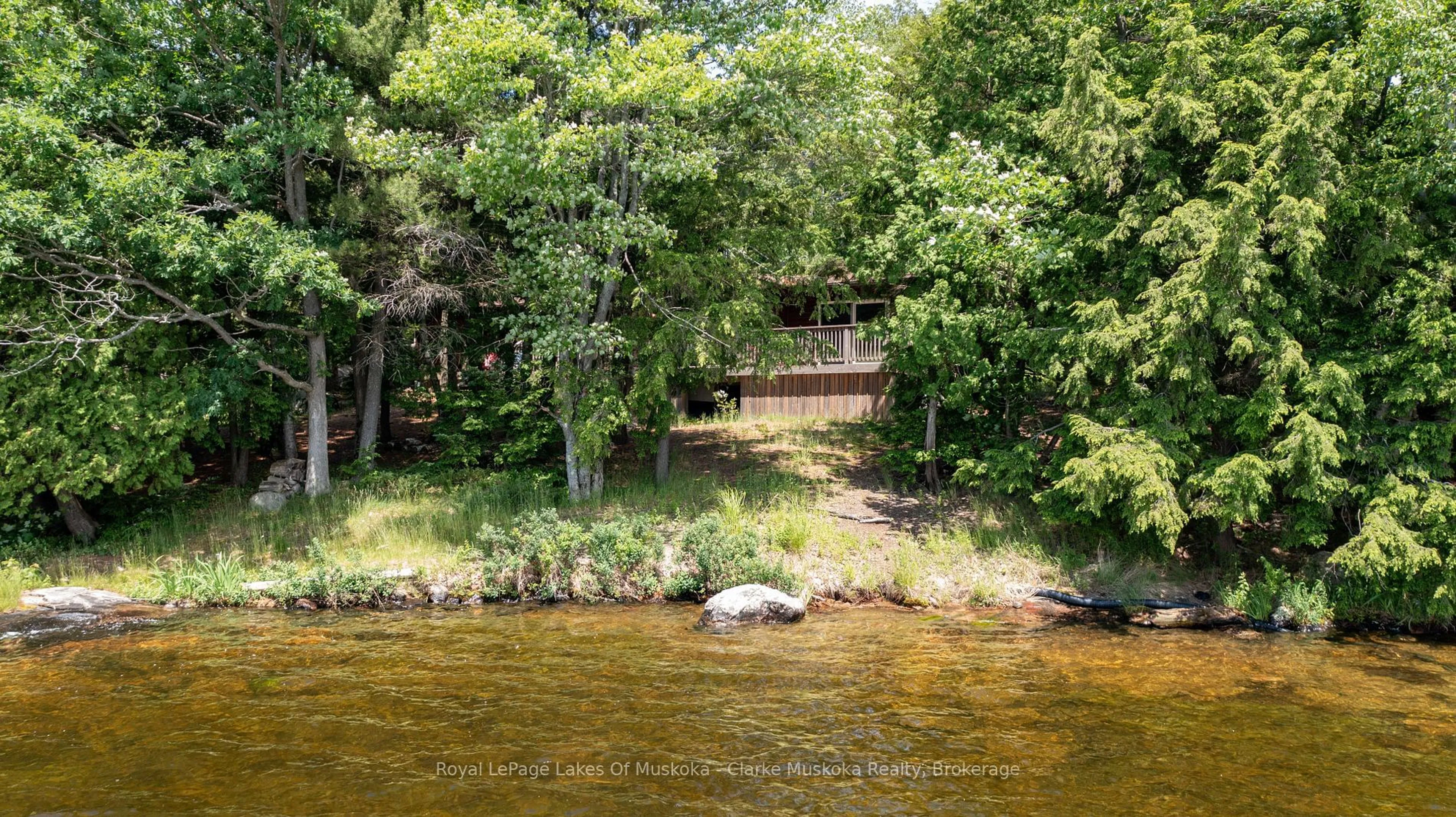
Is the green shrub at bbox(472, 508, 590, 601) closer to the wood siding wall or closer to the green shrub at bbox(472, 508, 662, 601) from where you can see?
the green shrub at bbox(472, 508, 662, 601)

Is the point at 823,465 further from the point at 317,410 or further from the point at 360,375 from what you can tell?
the point at 360,375

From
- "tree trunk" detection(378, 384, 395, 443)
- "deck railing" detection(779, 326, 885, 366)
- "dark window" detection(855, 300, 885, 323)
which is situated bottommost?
"tree trunk" detection(378, 384, 395, 443)

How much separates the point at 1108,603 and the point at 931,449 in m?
4.65

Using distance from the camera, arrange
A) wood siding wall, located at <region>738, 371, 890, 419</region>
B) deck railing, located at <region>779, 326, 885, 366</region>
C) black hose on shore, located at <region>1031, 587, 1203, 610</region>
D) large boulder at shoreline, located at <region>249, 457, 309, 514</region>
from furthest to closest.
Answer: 1. wood siding wall, located at <region>738, 371, 890, 419</region>
2. deck railing, located at <region>779, 326, 885, 366</region>
3. large boulder at shoreline, located at <region>249, 457, 309, 514</region>
4. black hose on shore, located at <region>1031, 587, 1203, 610</region>

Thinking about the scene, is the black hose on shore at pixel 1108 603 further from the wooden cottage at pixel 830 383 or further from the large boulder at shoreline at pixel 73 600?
the large boulder at shoreline at pixel 73 600

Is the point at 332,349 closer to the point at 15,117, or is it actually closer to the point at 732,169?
the point at 15,117

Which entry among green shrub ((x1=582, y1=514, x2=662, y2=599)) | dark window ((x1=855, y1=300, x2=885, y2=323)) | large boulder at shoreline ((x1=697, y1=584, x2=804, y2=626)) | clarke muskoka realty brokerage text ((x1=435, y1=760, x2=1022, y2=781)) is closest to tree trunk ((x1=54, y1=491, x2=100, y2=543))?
green shrub ((x1=582, y1=514, x2=662, y2=599))

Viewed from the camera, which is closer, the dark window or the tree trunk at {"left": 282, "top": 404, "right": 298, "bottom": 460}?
the tree trunk at {"left": 282, "top": 404, "right": 298, "bottom": 460}

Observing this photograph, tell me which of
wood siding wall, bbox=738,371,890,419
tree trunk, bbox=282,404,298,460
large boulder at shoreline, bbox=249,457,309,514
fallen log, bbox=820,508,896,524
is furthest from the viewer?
wood siding wall, bbox=738,371,890,419

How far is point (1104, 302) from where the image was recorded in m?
12.2

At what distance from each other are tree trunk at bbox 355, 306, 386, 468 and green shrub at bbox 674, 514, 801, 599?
8404mm

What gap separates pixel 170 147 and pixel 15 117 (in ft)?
9.88

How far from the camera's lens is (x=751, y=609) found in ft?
37.4

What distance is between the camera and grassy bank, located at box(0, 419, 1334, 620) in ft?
41.2
